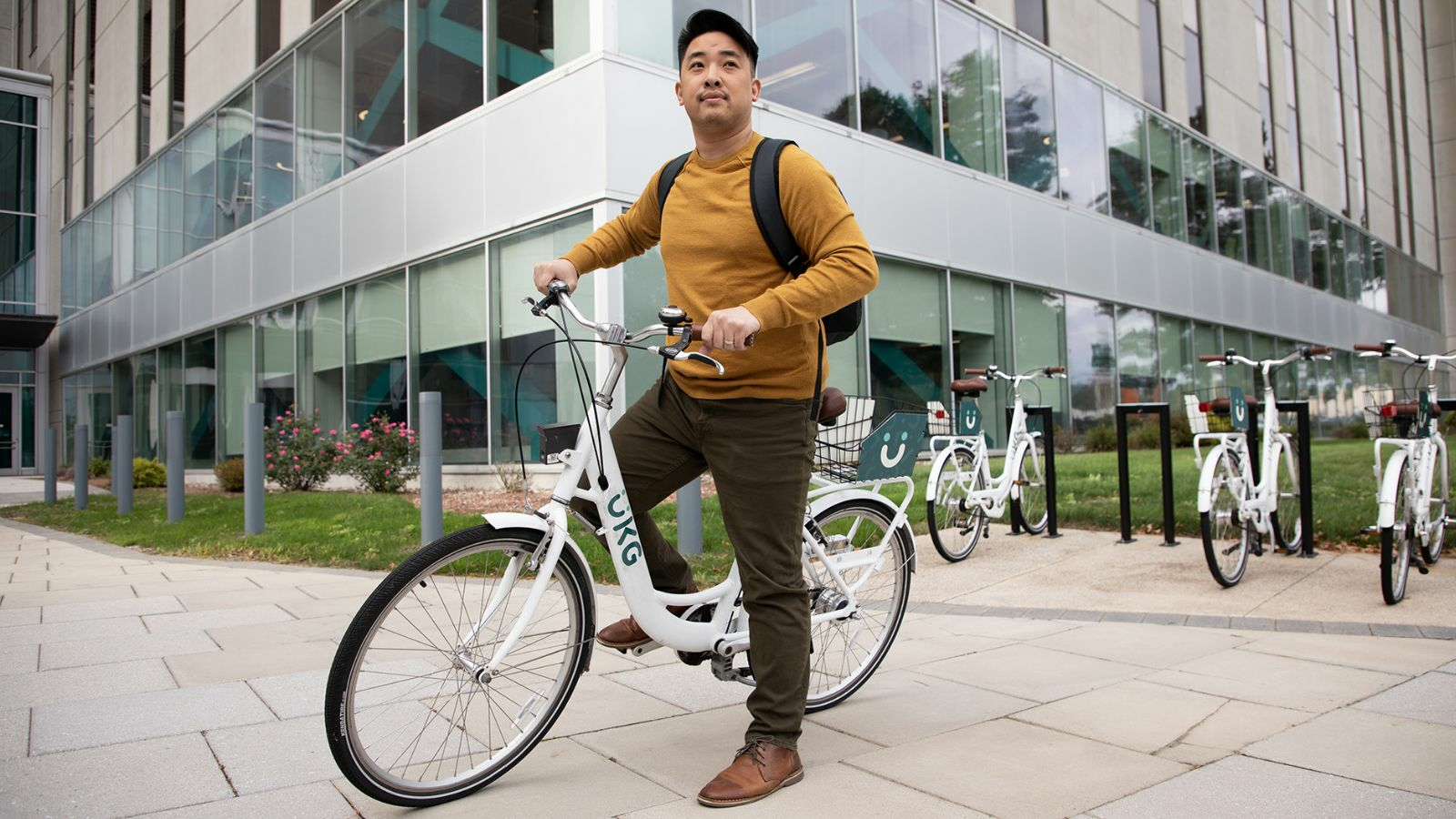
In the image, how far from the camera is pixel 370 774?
2.46m

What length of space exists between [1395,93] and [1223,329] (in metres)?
20.1

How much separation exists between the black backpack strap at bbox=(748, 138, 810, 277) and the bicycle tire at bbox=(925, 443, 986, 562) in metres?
4.15

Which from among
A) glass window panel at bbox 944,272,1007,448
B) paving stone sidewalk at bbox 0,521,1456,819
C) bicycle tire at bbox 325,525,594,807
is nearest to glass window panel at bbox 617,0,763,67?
glass window panel at bbox 944,272,1007,448

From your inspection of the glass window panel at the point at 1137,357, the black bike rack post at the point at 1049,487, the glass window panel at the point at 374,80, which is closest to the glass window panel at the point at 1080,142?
the glass window panel at the point at 1137,357

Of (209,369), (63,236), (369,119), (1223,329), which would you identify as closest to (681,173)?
(369,119)

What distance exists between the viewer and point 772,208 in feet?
8.85

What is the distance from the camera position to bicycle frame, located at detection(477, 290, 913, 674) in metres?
2.62

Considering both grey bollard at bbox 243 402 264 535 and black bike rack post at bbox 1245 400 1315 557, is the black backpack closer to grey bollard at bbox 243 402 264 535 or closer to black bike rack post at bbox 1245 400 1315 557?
black bike rack post at bbox 1245 400 1315 557

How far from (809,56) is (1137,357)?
9.56 metres

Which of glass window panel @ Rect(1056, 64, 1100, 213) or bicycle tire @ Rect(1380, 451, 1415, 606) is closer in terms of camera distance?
bicycle tire @ Rect(1380, 451, 1415, 606)

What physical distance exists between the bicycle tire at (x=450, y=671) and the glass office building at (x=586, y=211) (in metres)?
7.74

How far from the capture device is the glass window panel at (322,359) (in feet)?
50.4

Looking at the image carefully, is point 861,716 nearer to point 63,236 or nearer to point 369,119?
point 369,119

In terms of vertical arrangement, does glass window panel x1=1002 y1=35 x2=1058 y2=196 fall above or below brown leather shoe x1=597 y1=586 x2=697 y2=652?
above
